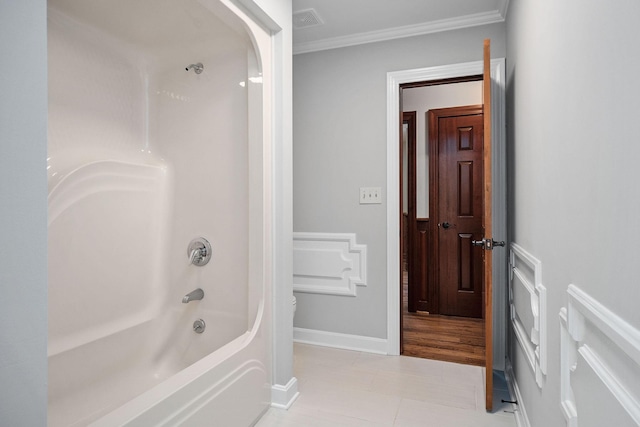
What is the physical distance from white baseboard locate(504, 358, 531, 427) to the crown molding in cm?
224

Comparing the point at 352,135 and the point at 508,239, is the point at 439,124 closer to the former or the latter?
the point at 352,135

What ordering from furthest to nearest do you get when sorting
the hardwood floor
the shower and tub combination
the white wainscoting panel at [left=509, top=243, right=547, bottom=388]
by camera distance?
the hardwood floor, the shower and tub combination, the white wainscoting panel at [left=509, top=243, right=547, bottom=388]

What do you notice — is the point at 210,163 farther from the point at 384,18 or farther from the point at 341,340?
the point at 341,340

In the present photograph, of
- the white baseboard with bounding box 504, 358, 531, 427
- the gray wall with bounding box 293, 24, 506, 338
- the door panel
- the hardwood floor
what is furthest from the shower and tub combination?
the hardwood floor

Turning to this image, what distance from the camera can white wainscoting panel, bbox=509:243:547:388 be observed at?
136cm

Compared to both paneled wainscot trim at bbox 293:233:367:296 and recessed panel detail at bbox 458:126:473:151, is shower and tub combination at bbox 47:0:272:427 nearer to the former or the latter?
paneled wainscot trim at bbox 293:233:367:296

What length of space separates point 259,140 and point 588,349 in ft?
5.00

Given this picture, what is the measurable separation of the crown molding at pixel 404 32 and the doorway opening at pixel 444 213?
1132 mm

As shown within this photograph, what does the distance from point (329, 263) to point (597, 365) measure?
2143 millimetres

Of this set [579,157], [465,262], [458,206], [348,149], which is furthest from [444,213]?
[579,157]

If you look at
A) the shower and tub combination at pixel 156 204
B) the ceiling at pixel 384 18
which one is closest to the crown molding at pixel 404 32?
the ceiling at pixel 384 18

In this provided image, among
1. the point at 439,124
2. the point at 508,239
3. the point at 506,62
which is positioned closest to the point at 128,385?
the point at 508,239

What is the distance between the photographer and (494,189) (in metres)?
2.42

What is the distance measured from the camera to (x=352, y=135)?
Result: 2.79 meters
